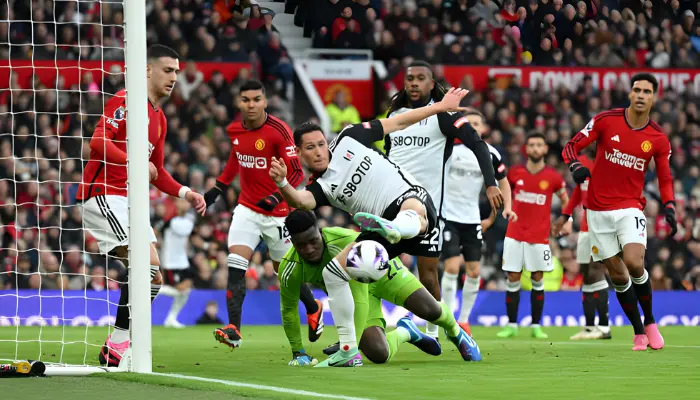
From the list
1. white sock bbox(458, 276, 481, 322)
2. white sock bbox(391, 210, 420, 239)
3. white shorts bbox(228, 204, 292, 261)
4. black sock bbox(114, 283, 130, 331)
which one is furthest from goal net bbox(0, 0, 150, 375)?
white sock bbox(391, 210, 420, 239)

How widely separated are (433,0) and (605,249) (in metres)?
9.10

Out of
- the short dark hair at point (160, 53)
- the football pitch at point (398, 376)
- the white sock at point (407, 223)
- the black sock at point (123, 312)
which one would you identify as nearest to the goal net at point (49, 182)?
the football pitch at point (398, 376)

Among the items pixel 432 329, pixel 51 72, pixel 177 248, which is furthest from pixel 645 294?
pixel 51 72

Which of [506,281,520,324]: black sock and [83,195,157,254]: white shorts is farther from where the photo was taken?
[506,281,520,324]: black sock

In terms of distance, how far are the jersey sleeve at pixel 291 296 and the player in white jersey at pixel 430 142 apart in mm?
1746

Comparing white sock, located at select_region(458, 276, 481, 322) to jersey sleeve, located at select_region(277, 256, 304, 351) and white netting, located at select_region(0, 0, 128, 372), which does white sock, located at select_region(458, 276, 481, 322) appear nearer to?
white netting, located at select_region(0, 0, 128, 372)

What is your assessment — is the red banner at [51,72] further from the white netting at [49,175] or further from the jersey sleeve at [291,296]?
the jersey sleeve at [291,296]

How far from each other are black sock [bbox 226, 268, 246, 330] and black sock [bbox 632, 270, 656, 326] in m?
3.53

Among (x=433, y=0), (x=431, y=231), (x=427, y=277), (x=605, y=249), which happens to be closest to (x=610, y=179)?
(x=605, y=249)

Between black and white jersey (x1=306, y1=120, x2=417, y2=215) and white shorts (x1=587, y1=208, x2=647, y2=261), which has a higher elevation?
black and white jersey (x1=306, y1=120, x2=417, y2=215)

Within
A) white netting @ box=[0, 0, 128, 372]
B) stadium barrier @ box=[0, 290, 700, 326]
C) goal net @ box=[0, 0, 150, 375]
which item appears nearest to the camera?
goal net @ box=[0, 0, 150, 375]

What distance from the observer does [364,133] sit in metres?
7.95

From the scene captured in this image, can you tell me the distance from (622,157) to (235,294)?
370 centimetres

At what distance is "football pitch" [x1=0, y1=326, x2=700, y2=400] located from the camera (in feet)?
18.8
